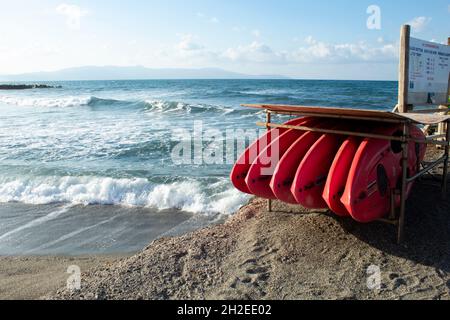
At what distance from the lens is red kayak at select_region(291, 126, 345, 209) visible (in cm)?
402

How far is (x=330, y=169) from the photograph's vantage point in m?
3.96

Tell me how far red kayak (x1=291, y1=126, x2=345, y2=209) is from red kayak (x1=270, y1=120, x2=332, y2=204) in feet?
0.72

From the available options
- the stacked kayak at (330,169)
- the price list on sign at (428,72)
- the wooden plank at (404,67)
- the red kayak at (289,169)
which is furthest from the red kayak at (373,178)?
the price list on sign at (428,72)

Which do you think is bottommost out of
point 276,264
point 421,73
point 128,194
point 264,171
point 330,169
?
point 128,194

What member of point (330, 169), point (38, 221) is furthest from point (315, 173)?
point (38, 221)

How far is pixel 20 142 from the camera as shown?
12.7 meters

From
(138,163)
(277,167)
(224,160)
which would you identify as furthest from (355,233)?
(138,163)

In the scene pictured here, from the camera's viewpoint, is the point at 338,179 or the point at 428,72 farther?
the point at 428,72

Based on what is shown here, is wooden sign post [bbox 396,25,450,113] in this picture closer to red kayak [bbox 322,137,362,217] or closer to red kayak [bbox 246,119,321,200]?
red kayak [bbox 322,137,362,217]

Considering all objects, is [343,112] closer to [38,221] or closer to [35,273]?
[35,273]

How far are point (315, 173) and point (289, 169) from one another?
1.01 ft

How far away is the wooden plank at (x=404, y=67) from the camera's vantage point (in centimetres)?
516
